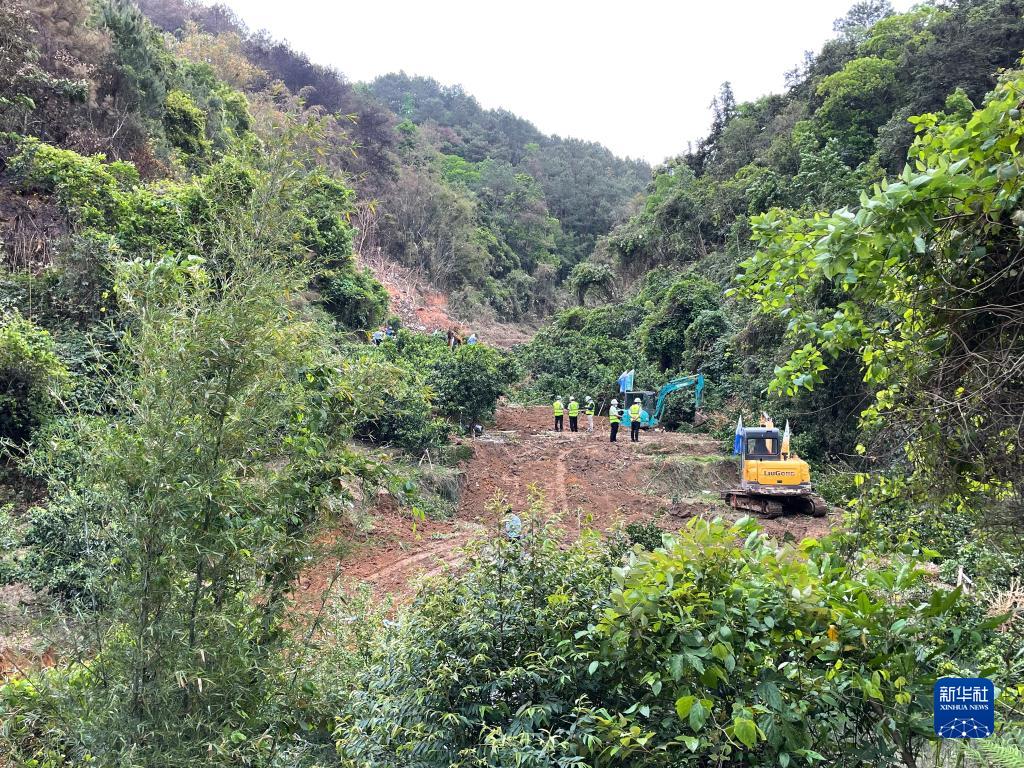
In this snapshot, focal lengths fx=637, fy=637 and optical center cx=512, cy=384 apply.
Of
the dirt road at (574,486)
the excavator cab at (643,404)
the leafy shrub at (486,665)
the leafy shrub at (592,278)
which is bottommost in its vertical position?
the dirt road at (574,486)

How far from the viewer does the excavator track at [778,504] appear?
550 inches

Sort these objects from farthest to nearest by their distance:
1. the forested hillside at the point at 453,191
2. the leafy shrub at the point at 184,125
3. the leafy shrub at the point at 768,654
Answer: the forested hillside at the point at 453,191 < the leafy shrub at the point at 184,125 < the leafy shrub at the point at 768,654

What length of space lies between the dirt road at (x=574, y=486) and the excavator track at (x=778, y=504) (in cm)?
28

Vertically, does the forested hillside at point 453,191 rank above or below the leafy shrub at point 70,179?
above

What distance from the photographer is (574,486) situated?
15609mm

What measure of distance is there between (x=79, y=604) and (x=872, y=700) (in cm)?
420

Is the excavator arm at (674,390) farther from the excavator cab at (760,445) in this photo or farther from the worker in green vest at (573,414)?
the excavator cab at (760,445)

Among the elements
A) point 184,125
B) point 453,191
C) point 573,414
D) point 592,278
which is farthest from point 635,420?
point 453,191

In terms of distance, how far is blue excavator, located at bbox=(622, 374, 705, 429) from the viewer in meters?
21.0

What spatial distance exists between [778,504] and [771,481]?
549 millimetres

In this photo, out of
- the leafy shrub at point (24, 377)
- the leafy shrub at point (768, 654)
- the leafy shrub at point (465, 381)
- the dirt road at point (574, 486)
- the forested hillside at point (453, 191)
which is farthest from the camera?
the forested hillside at point (453, 191)

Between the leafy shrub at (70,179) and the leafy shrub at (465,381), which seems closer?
the leafy shrub at (70,179)

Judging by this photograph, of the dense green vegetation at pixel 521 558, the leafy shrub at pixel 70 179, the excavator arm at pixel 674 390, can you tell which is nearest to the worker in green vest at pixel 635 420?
the excavator arm at pixel 674 390

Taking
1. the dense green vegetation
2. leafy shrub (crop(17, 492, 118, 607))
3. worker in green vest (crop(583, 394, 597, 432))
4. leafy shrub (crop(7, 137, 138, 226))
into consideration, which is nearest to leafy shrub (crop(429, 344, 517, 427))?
worker in green vest (crop(583, 394, 597, 432))
